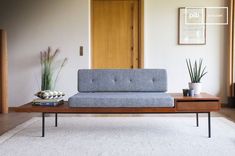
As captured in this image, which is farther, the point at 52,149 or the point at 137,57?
the point at 137,57

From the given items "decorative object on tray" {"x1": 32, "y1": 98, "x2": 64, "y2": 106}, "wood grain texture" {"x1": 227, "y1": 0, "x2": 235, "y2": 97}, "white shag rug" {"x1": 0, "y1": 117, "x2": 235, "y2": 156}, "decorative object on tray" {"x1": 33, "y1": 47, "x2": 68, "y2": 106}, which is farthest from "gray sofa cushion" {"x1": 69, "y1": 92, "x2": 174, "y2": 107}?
"wood grain texture" {"x1": 227, "y1": 0, "x2": 235, "y2": 97}

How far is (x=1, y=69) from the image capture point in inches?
183

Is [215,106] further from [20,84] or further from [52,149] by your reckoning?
[20,84]

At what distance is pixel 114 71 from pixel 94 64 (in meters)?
1.72

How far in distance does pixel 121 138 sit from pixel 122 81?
2.97 feet

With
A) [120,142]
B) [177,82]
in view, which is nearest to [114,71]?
[120,142]

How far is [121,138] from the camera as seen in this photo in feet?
10.2

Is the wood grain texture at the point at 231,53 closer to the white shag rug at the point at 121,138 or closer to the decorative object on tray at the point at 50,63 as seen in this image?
the white shag rug at the point at 121,138

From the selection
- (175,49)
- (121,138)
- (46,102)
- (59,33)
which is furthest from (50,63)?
(121,138)

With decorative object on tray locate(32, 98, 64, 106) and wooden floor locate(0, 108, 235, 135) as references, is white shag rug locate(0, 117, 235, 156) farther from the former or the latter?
decorative object on tray locate(32, 98, 64, 106)

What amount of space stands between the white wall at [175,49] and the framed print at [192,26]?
8 cm

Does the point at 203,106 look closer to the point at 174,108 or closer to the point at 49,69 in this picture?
the point at 174,108

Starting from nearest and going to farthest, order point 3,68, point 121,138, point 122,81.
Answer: point 121,138
point 122,81
point 3,68

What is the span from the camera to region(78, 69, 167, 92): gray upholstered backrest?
376 centimetres
